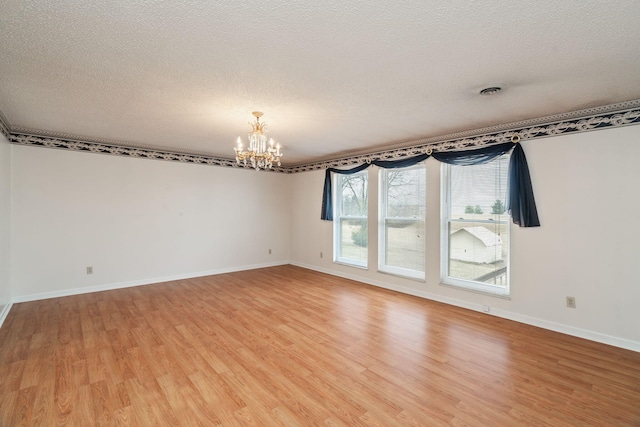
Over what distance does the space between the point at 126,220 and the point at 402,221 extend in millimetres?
4754

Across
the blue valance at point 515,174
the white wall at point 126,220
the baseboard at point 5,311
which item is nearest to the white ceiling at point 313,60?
the blue valance at point 515,174

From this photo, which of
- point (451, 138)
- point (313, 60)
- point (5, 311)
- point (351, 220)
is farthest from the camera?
point (351, 220)

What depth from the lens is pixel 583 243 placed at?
313 cm

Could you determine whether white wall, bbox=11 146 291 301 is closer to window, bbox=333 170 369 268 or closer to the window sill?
window, bbox=333 170 369 268

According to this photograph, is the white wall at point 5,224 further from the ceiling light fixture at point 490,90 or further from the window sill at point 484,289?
the window sill at point 484,289

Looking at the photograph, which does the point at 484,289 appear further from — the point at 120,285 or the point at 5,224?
the point at 5,224

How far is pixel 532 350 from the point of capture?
9.23 ft

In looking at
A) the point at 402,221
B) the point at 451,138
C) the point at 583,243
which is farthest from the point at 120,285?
the point at 583,243

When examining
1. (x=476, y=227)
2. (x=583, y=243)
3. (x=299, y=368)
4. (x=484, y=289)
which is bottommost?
(x=299, y=368)

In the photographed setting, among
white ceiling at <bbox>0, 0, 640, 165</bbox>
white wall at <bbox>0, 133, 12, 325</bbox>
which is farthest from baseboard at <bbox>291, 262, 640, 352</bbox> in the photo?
white wall at <bbox>0, 133, 12, 325</bbox>

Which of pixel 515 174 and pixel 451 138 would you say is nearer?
pixel 515 174

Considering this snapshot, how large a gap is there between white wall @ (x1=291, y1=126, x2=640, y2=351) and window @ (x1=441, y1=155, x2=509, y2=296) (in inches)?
7.2

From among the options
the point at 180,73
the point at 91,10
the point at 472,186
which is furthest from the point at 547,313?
the point at 91,10

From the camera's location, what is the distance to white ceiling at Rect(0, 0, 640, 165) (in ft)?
5.22
